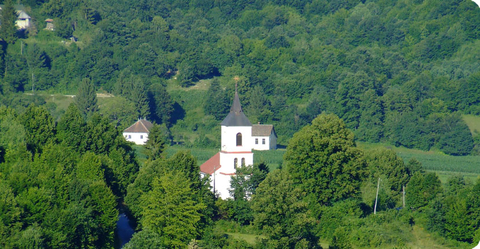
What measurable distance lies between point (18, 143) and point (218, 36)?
3769 inches

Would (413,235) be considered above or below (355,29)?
below

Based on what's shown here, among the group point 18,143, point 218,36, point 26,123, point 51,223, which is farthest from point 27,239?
point 218,36

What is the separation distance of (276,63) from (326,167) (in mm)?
76784

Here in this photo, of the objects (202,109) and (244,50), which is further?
(244,50)

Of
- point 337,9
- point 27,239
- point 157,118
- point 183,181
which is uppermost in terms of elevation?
point 337,9

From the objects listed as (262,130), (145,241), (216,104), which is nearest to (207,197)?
(145,241)

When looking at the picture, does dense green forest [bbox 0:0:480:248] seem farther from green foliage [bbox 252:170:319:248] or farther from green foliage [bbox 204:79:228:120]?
green foliage [bbox 204:79:228:120]

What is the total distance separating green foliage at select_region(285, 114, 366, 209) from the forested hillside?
152 ft

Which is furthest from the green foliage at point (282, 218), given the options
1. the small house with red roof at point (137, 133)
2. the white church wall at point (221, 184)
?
the small house with red roof at point (137, 133)

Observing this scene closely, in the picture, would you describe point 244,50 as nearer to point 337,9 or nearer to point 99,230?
point 337,9

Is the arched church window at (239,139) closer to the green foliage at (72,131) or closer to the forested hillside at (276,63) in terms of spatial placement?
the green foliage at (72,131)

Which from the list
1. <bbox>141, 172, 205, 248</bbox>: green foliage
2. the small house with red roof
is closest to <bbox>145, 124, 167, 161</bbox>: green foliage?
<bbox>141, 172, 205, 248</bbox>: green foliage

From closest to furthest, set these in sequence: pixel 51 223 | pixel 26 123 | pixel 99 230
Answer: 1. pixel 51 223
2. pixel 99 230
3. pixel 26 123

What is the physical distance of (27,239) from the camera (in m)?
44.3
